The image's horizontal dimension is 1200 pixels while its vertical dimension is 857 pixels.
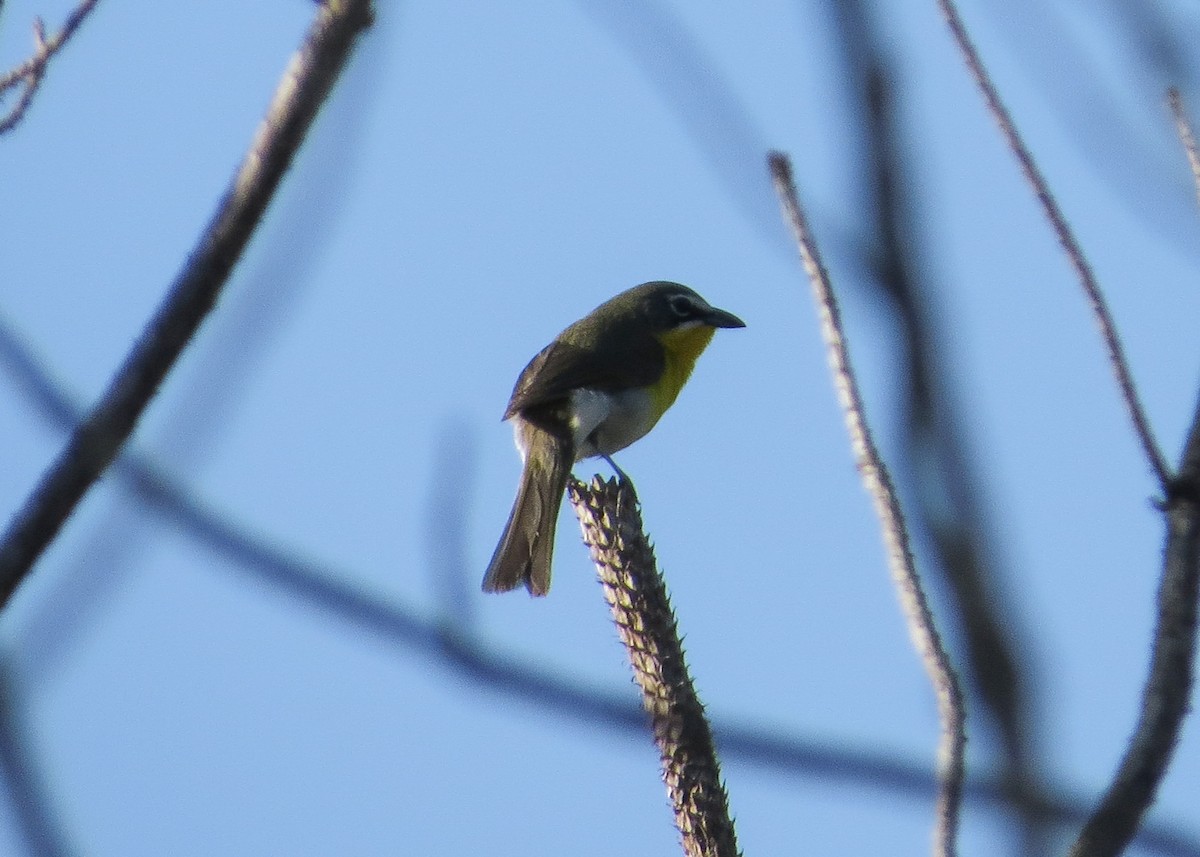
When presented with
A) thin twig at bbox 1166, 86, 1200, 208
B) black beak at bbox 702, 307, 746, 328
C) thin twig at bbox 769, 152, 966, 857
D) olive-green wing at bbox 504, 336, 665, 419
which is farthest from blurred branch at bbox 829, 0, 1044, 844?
black beak at bbox 702, 307, 746, 328

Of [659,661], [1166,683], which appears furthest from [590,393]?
[1166,683]

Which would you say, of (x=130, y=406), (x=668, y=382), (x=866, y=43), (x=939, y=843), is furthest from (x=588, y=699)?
(x=668, y=382)

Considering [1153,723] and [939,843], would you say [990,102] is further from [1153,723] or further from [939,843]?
[939,843]

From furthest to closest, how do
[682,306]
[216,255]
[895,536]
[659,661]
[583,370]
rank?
1. [682,306]
2. [583,370]
3. [659,661]
4. [895,536]
5. [216,255]

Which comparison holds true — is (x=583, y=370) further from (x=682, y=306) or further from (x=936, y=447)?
(x=936, y=447)

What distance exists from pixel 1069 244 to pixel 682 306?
6.92 meters

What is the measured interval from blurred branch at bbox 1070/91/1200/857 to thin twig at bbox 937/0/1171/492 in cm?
6

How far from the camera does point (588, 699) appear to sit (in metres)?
1.62

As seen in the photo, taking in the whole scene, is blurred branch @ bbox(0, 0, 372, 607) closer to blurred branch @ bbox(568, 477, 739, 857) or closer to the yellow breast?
blurred branch @ bbox(568, 477, 739, 857)

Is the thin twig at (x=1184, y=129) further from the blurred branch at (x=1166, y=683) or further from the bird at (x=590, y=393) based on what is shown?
the bird at (x=590, y=393)

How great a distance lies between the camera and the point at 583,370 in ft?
25.3

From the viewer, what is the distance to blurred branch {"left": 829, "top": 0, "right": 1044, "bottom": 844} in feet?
3.86

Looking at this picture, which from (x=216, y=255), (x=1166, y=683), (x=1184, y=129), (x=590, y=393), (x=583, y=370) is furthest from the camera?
(x=583, y=370)

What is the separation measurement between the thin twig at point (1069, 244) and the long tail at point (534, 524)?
13.4 ft
